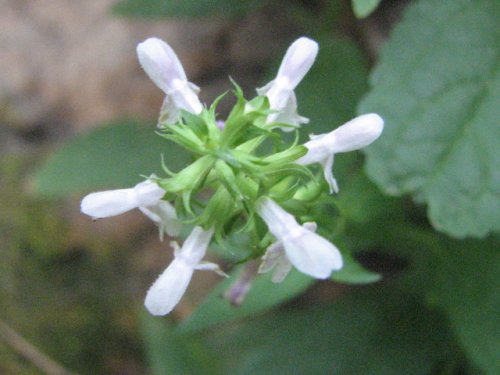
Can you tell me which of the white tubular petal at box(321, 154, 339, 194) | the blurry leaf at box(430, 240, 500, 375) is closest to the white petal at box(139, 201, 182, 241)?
the white tubular petal at box(321, 154, 339, 194)

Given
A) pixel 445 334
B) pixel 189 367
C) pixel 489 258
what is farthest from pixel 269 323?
pixel 489 258

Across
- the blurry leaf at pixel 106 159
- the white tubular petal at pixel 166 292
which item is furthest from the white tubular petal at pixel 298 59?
the blurry leaf at pixel 106 159

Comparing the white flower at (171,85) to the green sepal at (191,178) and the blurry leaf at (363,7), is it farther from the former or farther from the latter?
the blurry leaf at (363,7)

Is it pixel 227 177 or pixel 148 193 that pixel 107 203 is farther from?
pixel 227 177

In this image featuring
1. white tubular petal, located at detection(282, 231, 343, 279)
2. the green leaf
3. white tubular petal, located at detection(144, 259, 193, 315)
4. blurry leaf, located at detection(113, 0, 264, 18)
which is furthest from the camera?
blurry leaf, located at detection(113, 0, 264, 18)

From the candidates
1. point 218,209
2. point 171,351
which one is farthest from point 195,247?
point 171,351

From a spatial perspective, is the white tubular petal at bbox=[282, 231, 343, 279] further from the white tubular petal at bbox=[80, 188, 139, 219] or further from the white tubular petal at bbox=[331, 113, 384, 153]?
the white tubular petal at bbox=[80, 188, 139, 219]
